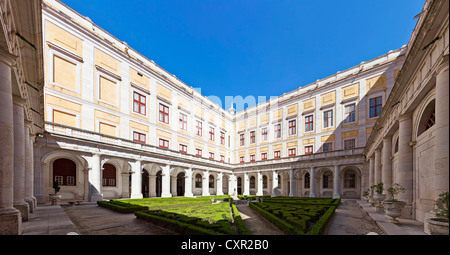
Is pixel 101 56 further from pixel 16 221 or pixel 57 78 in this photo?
pixel 16 221

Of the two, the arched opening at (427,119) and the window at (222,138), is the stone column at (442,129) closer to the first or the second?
the arched opening at (427,119)

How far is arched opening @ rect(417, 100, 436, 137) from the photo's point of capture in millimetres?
8562

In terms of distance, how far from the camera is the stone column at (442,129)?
19.8 feet

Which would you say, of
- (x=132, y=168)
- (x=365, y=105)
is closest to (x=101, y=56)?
(x=132, y=168)

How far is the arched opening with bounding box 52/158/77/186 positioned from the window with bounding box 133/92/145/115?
30.4ft

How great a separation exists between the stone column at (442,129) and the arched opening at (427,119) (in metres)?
2.46

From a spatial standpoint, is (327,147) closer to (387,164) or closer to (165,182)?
(387,164)

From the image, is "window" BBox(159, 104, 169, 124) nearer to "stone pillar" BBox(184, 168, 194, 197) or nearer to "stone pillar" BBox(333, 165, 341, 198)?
"stone pillar" BBox(184, 168, 194, 197)

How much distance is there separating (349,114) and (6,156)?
33.5 m

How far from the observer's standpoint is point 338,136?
29656mm

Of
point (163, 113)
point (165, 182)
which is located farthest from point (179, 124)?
point (165, 182)

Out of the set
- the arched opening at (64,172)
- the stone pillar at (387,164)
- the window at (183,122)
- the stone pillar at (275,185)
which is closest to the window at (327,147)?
the stone pillar at (275,185)
